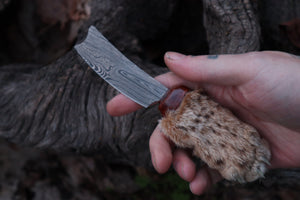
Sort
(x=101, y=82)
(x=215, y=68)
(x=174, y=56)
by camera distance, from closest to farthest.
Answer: (x=215, y=68), (x=174, y=56), (x=101, y=82)

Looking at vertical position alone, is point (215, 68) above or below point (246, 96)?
above

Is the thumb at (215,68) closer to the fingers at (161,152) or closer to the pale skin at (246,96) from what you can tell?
the pale skin at (246,96)

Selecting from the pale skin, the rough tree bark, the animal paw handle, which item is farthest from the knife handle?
the rough tree bark

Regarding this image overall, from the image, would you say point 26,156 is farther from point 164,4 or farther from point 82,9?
point 164,4

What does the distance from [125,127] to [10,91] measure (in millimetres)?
1233

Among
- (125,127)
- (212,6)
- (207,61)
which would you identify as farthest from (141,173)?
(212,6)

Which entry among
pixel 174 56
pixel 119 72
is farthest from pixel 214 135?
pixel 119 72

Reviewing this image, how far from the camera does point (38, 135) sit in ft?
7.68

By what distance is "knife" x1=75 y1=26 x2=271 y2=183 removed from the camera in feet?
6.20

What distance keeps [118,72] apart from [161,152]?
0.80 metres

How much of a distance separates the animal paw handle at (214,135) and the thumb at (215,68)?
19 cm

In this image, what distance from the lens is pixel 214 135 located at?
1.93 m

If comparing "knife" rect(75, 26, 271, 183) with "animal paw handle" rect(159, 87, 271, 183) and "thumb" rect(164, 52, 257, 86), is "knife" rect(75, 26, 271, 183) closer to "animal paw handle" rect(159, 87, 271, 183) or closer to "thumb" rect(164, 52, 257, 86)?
"animal paw handle" rect(159, 87, 271, 183)

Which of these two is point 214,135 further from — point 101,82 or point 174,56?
point 101,82
